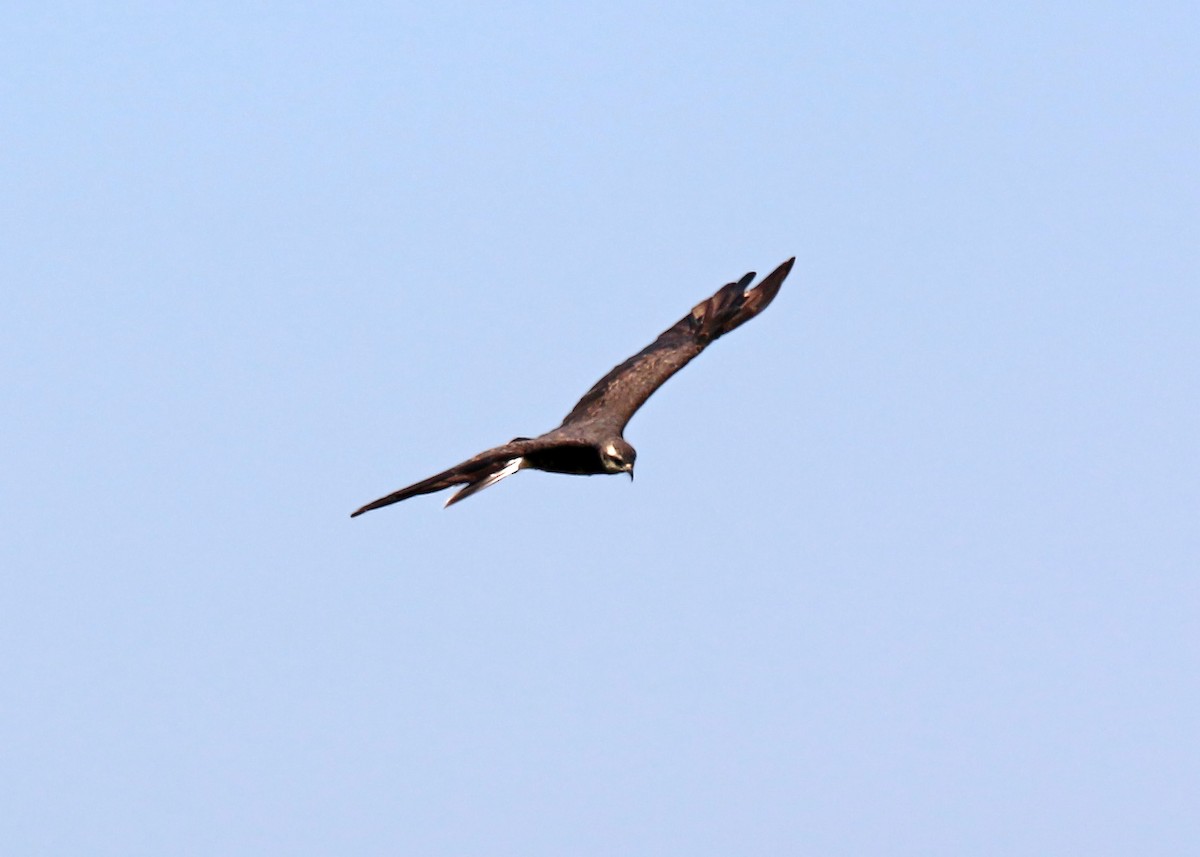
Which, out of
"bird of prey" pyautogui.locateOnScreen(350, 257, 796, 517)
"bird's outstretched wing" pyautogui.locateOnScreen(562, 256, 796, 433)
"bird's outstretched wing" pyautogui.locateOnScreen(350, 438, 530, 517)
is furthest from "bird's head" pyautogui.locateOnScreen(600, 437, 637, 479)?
"bird's outstretched wing" pyautogui.locateOnScreen(562, 256, 796, 433)

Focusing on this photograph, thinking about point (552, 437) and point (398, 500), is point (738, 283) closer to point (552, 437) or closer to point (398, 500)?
point (552, 437)

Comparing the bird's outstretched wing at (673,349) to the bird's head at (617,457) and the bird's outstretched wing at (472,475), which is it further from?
the bird's outstretched wing at (472,475)

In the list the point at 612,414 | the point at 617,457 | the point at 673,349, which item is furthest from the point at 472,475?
the point at 673,349

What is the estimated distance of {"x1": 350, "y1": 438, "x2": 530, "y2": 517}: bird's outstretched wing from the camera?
20.5 meters

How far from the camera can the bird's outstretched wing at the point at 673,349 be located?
26.6m

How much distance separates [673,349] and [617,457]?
15.3 feet

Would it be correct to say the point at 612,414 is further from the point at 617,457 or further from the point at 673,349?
the point at 673,349

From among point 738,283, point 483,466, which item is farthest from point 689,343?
point 483,466

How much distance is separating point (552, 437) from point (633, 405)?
109 inches

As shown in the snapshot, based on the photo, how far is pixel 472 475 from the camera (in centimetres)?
2136

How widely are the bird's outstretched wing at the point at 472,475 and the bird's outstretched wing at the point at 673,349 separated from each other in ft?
12.0

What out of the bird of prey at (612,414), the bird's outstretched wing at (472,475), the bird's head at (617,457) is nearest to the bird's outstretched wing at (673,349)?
the bird of prey at (612,414)

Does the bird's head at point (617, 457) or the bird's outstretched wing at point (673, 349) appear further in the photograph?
the bird's outstretched wing at point (673, 349)

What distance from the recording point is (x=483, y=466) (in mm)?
21656
